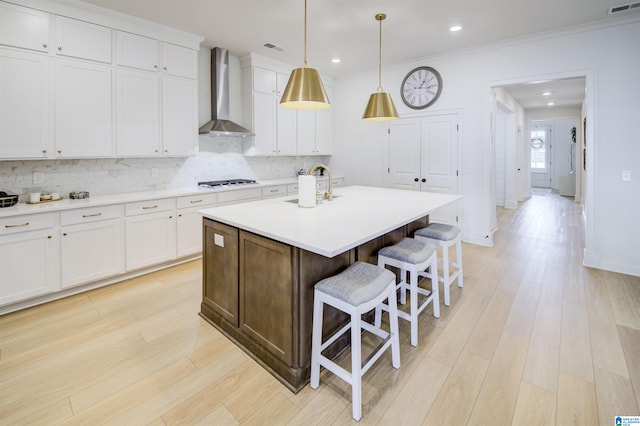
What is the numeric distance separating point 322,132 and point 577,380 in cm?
531

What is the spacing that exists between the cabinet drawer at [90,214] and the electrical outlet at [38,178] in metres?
0.69

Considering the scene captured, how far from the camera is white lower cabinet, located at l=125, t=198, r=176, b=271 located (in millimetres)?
3539

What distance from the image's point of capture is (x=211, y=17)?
12.0 ft

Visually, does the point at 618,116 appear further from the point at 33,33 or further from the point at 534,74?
the point at 33,33

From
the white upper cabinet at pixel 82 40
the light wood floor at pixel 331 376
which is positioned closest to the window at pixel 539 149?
the light wood floor at pixel 331 376

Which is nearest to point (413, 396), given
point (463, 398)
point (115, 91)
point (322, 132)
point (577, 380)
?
point (463, 398)

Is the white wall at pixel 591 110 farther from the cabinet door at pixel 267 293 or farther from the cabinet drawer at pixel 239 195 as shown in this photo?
the cabinet door at pixel 267 293

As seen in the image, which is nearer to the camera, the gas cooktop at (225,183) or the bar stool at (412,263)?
the bar stool at (412,263)

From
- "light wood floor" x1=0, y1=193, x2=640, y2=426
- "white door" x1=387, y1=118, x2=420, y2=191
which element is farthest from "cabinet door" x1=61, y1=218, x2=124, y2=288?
"white door" x1=387, y1=118, x2=420, y2=191

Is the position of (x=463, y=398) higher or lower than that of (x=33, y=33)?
lower

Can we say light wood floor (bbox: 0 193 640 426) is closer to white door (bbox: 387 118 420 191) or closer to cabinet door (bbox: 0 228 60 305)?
cabinet door (bbox: 0 228 60 305)

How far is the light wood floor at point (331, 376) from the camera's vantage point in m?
1.76

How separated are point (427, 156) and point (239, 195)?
3119 mm

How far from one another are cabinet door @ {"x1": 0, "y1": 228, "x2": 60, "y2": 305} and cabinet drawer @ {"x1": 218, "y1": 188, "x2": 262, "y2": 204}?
1.85 metres
